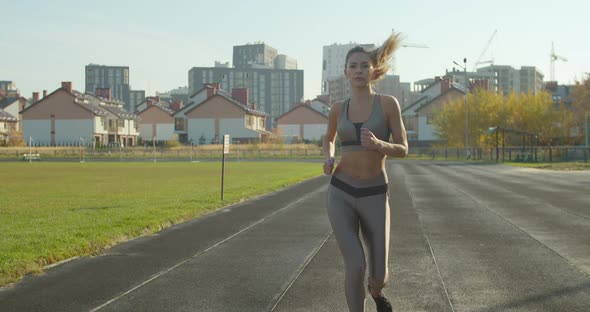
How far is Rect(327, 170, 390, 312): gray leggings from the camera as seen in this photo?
4.75 metres

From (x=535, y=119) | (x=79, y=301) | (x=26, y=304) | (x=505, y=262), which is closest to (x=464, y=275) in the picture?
(x=505, y=262)

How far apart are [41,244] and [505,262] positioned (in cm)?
699

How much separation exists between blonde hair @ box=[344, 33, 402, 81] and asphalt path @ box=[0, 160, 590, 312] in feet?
8.07

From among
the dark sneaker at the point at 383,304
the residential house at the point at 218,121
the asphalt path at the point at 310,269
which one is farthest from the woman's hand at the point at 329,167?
the residential house at the point at 218,121

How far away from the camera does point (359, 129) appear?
4.88 metres

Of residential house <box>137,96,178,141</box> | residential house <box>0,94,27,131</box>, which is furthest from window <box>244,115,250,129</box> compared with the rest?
residential house <box>0,94,27,131</box>

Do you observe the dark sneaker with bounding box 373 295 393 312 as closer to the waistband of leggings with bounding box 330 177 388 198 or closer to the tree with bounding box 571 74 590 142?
the waistband of leggings with bounding box 330 177 388 198

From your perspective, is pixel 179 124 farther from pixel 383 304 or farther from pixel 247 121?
pixel 383 304

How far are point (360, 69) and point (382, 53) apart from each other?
24cm

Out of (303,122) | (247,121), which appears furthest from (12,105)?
(303,122)

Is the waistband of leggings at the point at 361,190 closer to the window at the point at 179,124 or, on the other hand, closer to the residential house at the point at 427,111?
the residential house at the point at 427,111

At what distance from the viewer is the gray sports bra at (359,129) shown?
4879 mm

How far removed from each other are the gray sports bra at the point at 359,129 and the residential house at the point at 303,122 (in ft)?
359

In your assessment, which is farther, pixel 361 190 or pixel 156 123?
pixel 156 123
